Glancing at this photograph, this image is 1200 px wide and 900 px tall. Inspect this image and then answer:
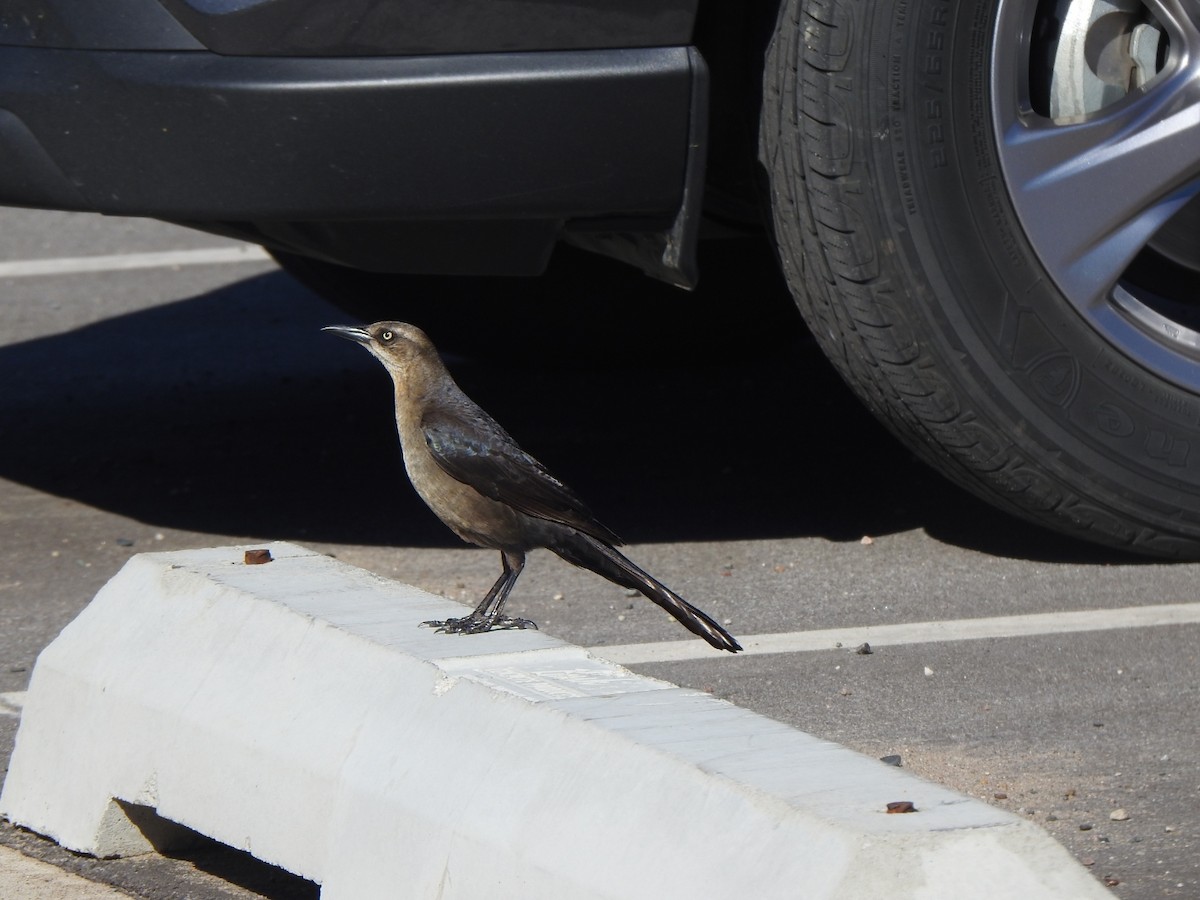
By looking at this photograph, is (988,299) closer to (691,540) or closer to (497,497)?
(691,540)

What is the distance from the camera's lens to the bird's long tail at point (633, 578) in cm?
342

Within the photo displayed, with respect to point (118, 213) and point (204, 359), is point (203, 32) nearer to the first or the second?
point (118, 213)

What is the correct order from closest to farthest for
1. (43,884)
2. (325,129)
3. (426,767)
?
(426,767) < (43,884) < (325,129)

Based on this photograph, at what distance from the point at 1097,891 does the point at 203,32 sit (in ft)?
8.11

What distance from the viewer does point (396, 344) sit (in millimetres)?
3980

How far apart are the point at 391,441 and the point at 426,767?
10.5 feet

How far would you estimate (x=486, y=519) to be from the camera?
3.70m

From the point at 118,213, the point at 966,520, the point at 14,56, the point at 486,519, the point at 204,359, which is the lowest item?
the point at 204,359

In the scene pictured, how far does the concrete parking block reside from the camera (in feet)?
7.95

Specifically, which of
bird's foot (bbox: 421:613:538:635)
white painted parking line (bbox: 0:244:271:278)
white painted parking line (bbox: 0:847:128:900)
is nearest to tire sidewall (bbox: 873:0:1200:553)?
bird's foot (bbox: 421:613:538:635)

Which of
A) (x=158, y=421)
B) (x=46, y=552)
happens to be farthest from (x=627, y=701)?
(x=158, y=421)

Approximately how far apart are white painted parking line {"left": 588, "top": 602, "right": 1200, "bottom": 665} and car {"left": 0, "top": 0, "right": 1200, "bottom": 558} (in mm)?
209

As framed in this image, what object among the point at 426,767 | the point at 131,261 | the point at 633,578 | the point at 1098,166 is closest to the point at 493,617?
the point at 633,578

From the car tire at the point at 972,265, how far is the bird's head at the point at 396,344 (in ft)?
2.96
